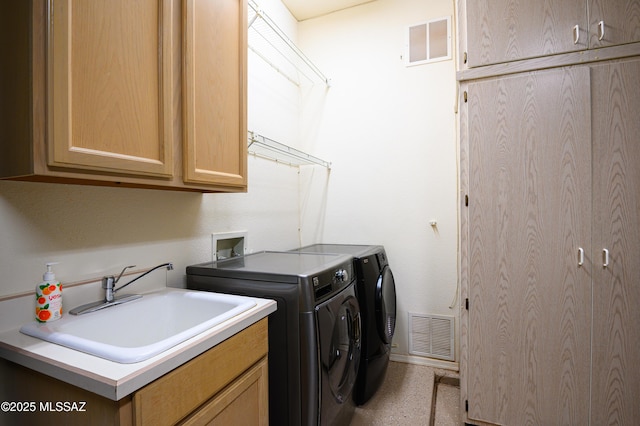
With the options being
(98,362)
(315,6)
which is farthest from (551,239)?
(315,6)

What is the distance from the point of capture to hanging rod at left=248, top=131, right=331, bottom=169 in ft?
5.93

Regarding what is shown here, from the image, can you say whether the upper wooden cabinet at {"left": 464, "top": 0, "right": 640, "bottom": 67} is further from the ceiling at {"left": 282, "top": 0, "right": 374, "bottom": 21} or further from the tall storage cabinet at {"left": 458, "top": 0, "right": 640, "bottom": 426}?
the ceiling at {"left": 282, "top": 0, "right": 374, "bottom": 21}

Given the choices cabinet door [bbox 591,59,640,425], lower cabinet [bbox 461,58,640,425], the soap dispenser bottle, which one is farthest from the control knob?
cabinet door [bbox 591,59,640,425]

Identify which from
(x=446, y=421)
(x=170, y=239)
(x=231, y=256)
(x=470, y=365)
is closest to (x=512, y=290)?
(x=470, y=365)

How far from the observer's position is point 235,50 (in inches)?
59.3

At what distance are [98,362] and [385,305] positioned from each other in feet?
5.48

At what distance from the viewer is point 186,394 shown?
0.84 metres

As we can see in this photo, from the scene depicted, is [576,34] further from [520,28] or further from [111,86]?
[111,86]

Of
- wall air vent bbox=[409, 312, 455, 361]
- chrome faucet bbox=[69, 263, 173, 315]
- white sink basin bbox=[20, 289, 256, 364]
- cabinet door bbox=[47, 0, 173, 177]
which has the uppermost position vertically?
cabinet door bbox=[47, 0, 173, 177]

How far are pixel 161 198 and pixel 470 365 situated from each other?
6.12 ft

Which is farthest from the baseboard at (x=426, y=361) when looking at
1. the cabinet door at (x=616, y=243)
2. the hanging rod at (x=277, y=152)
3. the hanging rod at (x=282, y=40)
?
the hanging rod at (x=282, y=40)

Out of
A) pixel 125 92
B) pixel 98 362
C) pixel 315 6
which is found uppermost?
pixel 315 6

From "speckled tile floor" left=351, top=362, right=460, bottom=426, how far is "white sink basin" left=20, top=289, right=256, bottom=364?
117 cm

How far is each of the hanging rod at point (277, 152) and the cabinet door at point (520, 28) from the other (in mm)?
1189
